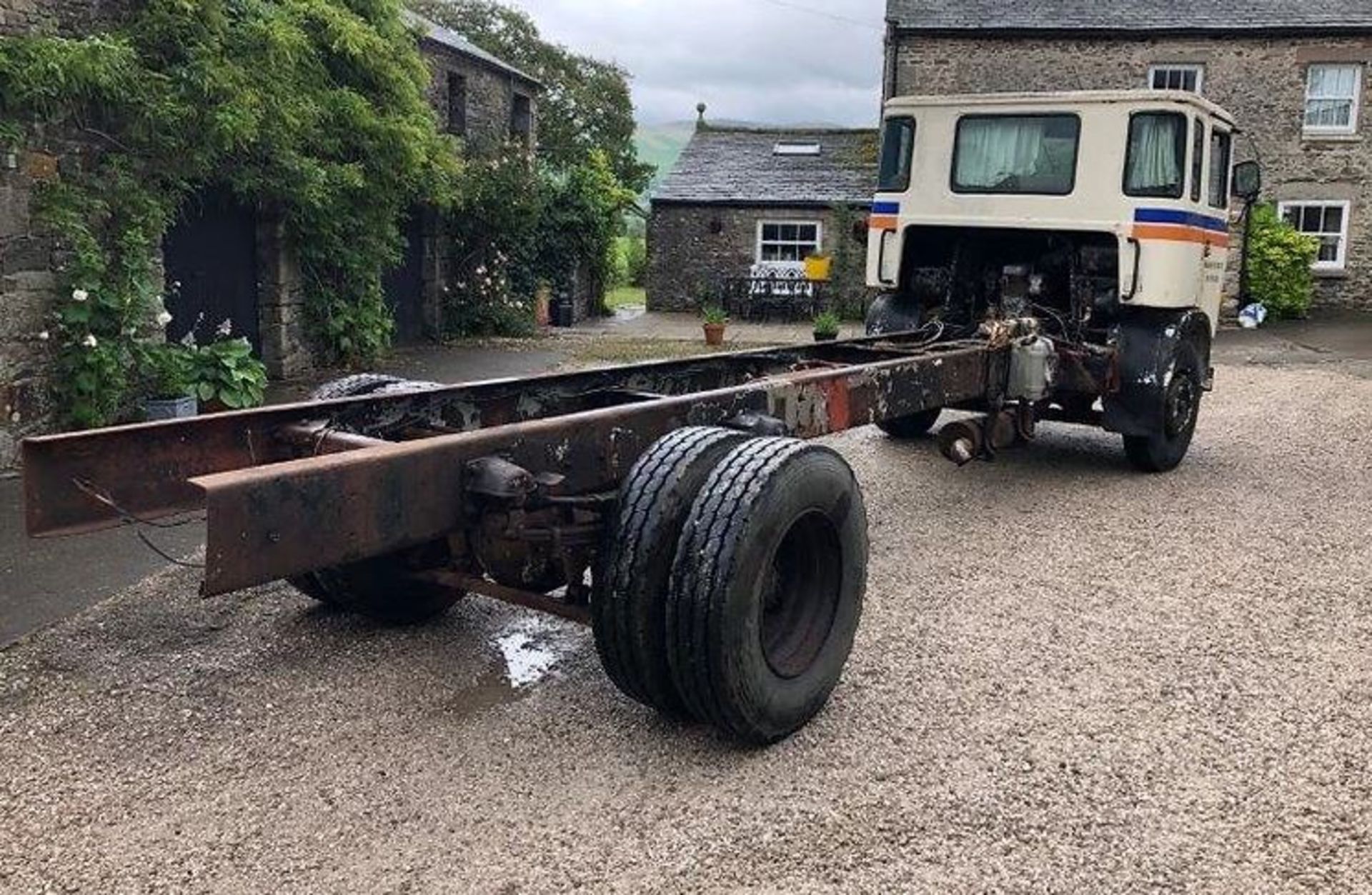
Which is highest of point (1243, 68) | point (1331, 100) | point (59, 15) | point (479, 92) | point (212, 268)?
point (1243, 68)

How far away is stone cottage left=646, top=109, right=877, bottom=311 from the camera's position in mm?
24031

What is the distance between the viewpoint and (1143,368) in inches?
297

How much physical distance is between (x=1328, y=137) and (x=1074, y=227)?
1749 cm

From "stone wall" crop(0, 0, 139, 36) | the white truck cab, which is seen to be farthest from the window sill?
"stone wall" crop(0, 0, 139, 36)

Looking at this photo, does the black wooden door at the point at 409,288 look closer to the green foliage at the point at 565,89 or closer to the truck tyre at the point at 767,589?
the truck tyre at the point at 767,589

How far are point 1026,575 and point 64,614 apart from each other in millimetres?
4331

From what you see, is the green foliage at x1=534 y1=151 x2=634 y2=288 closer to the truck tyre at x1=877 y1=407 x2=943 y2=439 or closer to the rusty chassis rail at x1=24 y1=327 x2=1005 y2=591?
the truck tyre at x1=877 y1=407 x2=943 y2=439

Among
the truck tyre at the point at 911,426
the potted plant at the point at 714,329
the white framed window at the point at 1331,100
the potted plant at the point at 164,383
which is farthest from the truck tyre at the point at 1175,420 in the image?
the white framed window at the point at 1331,100

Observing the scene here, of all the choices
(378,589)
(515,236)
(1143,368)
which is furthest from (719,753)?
(515,236)

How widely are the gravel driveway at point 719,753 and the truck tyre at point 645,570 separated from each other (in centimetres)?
30

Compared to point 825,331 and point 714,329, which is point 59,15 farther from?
point 714,329

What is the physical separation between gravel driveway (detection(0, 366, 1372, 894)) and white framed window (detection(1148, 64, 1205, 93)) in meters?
18.7

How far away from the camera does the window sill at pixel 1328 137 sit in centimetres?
2148

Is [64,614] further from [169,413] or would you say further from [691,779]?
[169,413]
